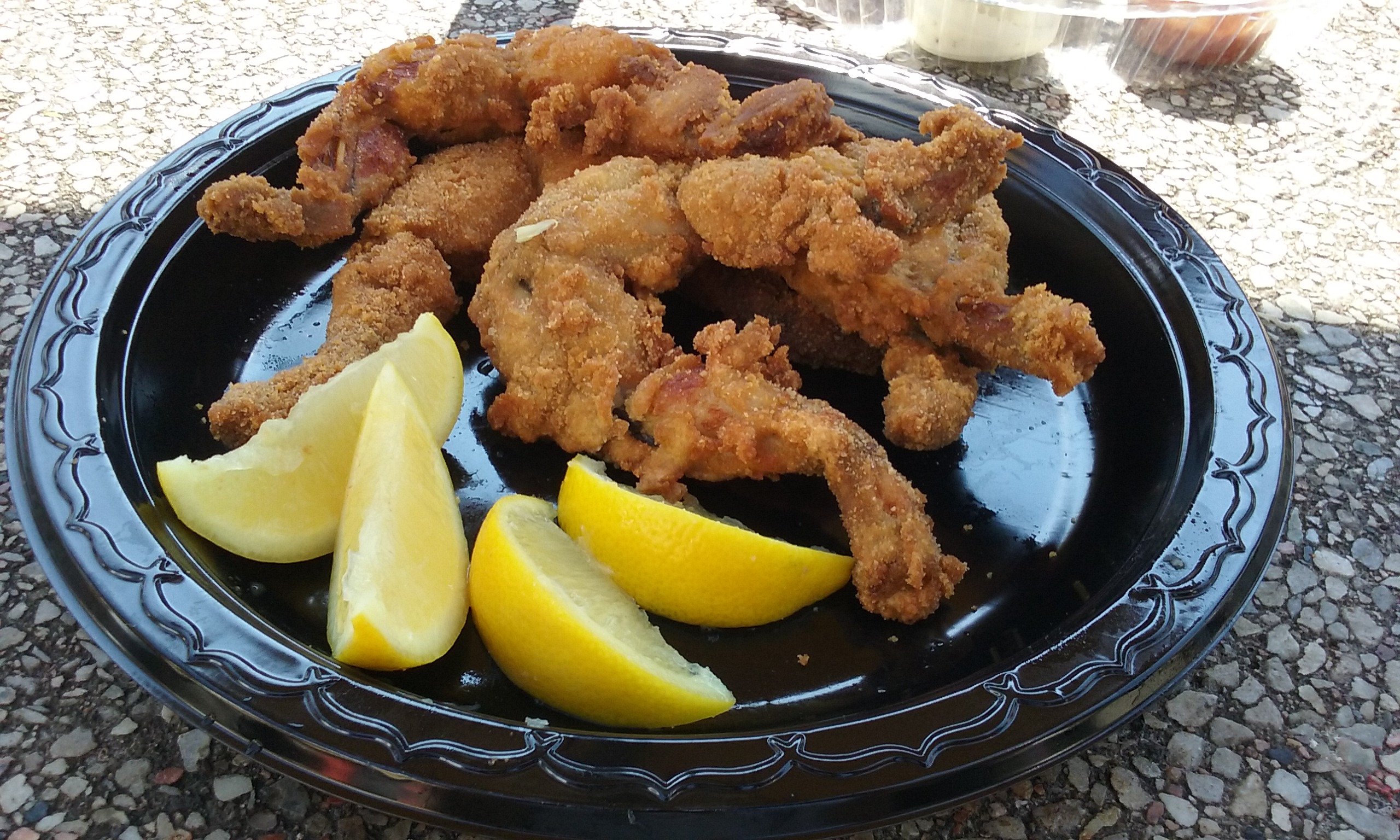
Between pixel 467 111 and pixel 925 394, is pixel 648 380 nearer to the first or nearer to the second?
pixel 925 394

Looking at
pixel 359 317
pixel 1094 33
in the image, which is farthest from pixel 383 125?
pixel 1094 33

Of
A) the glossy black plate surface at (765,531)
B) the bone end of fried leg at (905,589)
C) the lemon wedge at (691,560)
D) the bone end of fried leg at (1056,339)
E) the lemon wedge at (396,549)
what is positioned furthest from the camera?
the bone end of fried leg at (1056,339)

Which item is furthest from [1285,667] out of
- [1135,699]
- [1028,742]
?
[1028,742]

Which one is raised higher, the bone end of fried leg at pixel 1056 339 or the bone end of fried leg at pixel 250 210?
the bone end of fried leg at pixel 250 210

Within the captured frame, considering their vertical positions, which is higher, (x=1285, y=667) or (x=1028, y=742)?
(x=1028, y=742)

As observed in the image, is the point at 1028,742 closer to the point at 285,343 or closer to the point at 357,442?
the point at 357,442

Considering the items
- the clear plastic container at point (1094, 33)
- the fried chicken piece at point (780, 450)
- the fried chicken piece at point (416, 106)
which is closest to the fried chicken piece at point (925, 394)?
the fried chicken piece at point (780, 450)

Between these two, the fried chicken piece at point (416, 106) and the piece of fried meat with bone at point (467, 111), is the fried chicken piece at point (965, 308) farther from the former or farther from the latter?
the fried chicken piece at point (416, 106)
